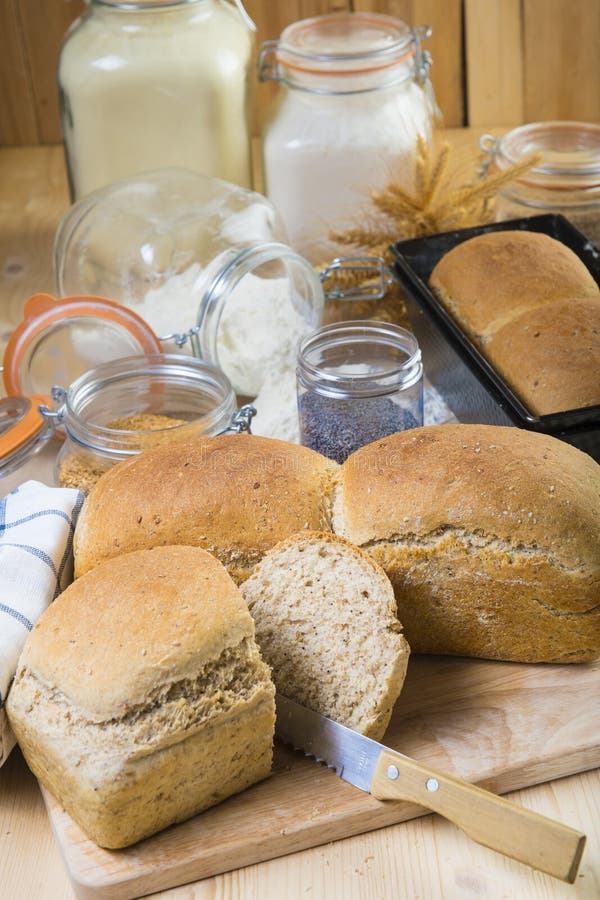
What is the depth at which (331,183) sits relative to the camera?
1.80 metres

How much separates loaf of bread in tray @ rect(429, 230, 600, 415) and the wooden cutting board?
13.8 inches

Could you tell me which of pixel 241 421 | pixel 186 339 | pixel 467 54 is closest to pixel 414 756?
pixel 241 421

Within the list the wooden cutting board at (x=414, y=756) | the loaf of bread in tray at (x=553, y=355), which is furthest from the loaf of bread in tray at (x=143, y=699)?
the loaf of bread in tray at (x=553, y=355)

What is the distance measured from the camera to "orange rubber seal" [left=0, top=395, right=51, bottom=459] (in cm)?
129

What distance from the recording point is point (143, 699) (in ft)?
2.86

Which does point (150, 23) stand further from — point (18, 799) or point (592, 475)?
point (18, 799)

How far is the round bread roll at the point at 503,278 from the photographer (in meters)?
1.43

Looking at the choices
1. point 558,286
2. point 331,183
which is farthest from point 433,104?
point 558,286

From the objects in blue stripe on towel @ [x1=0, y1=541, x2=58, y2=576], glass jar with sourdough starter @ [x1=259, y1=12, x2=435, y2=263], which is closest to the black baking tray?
glass jar with sourdough starter @ [x1=259, y1=12, x2=435, y2=263]

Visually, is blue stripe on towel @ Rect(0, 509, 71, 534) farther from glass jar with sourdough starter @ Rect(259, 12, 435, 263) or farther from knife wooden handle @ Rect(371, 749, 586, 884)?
glass jar with sourdough starter @ Rect(259, 12, 435, 263)

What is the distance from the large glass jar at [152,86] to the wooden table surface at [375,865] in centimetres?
112

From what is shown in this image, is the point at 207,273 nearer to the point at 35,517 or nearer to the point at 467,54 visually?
the point at 35,517

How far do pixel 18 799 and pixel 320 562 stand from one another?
345 millimetres

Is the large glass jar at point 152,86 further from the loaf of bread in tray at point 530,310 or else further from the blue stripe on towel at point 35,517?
the blue stripe on towel at point 35,517
